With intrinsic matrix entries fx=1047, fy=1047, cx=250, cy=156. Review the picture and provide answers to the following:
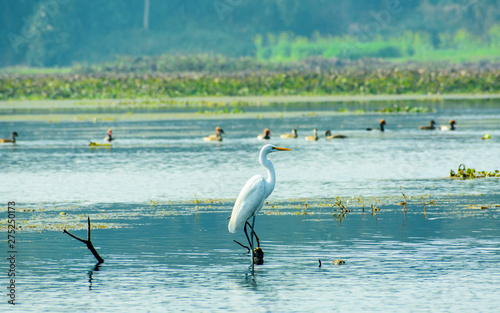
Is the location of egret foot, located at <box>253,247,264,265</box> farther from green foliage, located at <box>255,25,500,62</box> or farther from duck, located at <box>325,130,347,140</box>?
green foliage, located at <box>255,25,500,62</box>

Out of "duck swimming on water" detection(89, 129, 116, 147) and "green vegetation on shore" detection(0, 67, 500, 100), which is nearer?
"duck swimming on water" detection(89, 129, 116, 147)

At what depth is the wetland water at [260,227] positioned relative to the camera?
44.5 feet

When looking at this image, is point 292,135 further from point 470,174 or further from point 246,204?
point 246,204

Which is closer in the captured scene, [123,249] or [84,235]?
[123,249]

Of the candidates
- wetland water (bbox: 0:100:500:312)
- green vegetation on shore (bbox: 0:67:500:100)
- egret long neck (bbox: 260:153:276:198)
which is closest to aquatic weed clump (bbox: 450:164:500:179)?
wetland water (bbox: 0:100:500:312)

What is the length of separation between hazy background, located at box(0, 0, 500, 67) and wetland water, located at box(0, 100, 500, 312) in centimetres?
7355

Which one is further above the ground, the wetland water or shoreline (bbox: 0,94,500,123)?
shoreline (bbox: 0,94,500,123)

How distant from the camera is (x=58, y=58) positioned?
116 m

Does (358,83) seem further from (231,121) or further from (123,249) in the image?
(123,249)

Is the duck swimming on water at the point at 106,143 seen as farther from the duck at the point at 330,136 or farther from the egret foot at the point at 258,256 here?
the egret foot at the point at 258,256

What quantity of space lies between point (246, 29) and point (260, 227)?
104 m

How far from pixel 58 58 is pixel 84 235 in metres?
101

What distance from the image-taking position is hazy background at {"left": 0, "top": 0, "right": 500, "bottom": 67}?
109m

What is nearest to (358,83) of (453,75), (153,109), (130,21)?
(453,75)
